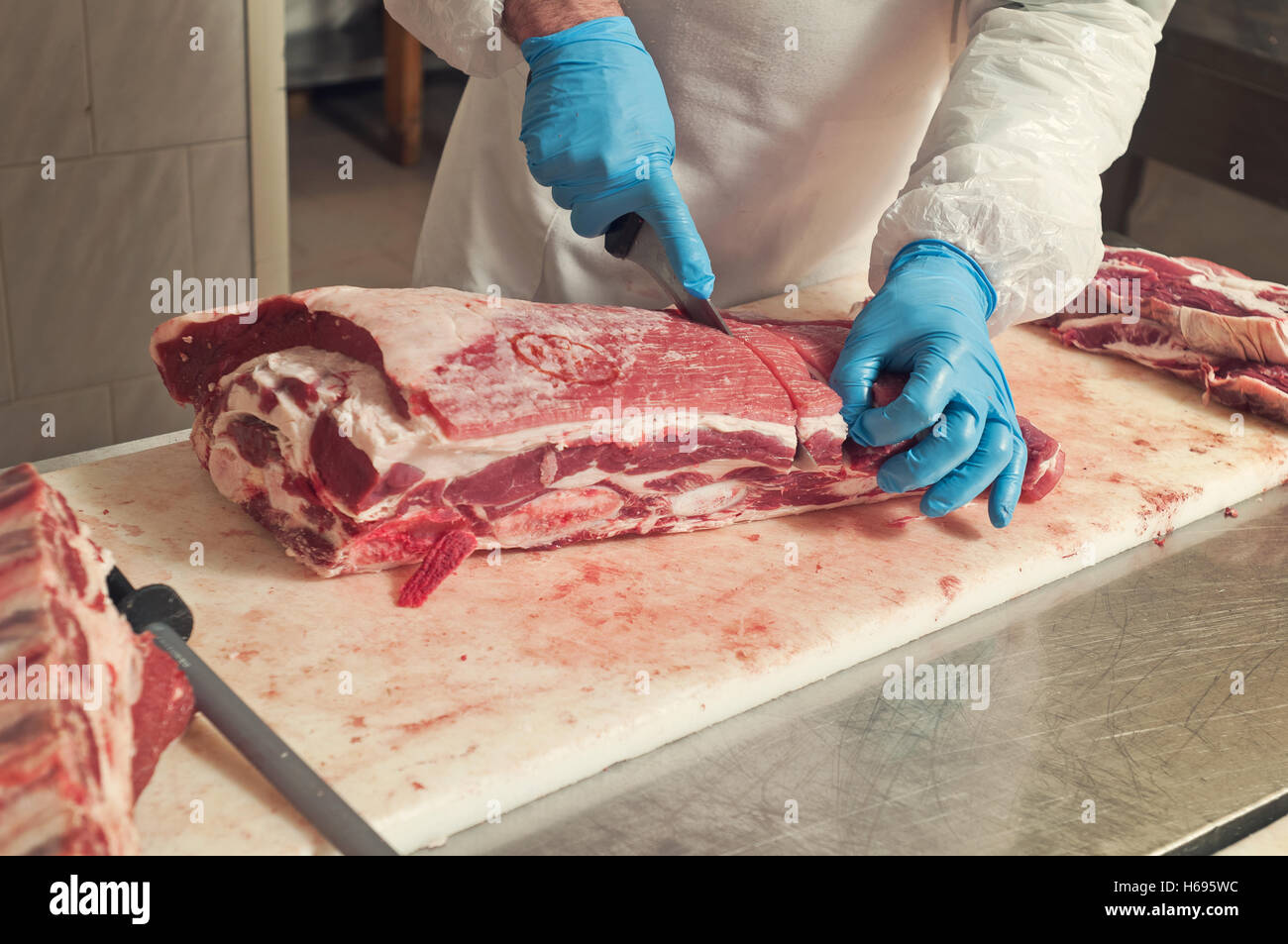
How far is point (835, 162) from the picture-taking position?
8.80 feet

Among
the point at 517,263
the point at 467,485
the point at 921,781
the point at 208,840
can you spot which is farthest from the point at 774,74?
the point at 208,840

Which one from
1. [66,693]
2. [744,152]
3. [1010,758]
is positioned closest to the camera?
[66,693]

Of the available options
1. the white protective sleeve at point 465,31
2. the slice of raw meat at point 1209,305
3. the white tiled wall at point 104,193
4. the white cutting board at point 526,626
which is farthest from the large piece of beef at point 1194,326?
the white tiled wall at point 104,193

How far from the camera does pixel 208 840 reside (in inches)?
52.1

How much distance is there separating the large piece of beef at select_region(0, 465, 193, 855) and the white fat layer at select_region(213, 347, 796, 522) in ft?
1.16

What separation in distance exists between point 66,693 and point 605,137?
1.32 m

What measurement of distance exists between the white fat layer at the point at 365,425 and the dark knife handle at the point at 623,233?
1.89ft

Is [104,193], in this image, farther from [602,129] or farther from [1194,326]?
[1194,326]

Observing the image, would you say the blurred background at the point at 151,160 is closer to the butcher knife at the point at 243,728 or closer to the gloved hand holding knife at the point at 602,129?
the gloved hand holding knife at the point at 602,129

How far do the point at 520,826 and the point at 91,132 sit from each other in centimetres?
287

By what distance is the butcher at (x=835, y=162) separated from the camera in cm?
205

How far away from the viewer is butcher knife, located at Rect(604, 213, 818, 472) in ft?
7.04

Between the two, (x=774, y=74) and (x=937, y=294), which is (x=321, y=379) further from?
(x=774, y=74)

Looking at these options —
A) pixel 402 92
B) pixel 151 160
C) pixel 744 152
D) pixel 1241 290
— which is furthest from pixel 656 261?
pixel 402 92
